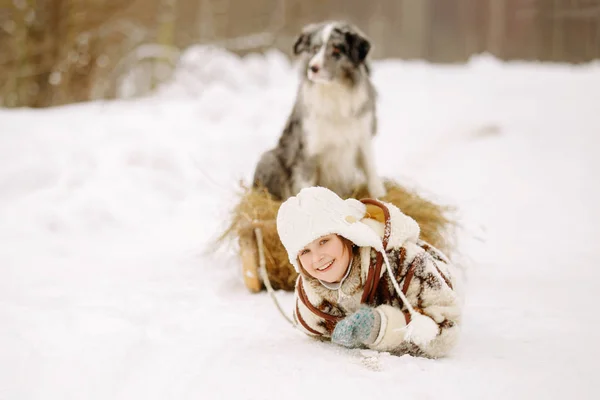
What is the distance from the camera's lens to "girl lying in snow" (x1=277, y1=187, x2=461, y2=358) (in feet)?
6.02

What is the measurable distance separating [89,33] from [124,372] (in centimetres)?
790

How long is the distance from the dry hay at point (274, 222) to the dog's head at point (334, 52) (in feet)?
2.12

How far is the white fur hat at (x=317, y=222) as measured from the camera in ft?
6.11

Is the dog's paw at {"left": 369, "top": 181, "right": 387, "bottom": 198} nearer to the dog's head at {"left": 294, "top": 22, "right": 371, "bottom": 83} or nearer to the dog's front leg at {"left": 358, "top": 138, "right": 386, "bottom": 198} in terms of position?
the dog's front leg at {"left": 358, "top": 138, "right": 386, "bottom": 198}

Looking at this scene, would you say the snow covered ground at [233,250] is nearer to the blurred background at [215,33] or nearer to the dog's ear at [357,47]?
the blurred background at [215,33]

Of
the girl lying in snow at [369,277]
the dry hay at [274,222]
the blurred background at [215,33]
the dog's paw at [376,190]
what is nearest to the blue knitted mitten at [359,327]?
the girl lying in snow at [369,277]

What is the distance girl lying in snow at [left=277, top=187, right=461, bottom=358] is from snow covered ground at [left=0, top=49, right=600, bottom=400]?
88 millimetres

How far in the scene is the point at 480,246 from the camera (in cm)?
A: 384

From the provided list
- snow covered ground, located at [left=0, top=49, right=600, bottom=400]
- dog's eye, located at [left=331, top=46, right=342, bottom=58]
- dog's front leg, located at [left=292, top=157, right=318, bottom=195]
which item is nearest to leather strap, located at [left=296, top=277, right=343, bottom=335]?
snow covered ground, located at [left=0, top=49, right=600, bottom=400]

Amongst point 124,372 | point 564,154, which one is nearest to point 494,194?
point 564,154

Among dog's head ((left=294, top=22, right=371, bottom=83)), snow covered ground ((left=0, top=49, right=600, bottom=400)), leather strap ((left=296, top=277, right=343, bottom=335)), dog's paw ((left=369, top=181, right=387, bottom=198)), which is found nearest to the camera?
snow covered ground ((left=0, top=49, right=600, bottom=400))

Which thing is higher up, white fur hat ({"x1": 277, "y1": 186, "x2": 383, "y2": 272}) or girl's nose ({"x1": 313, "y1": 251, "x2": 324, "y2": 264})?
white fur hat ({"x1": 277, "y1": 186, "x2": 383, "y2": 272})

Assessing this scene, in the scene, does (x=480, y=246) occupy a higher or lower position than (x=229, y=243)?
lower

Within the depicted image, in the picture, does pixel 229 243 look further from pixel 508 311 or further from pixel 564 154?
pixel 564 154
